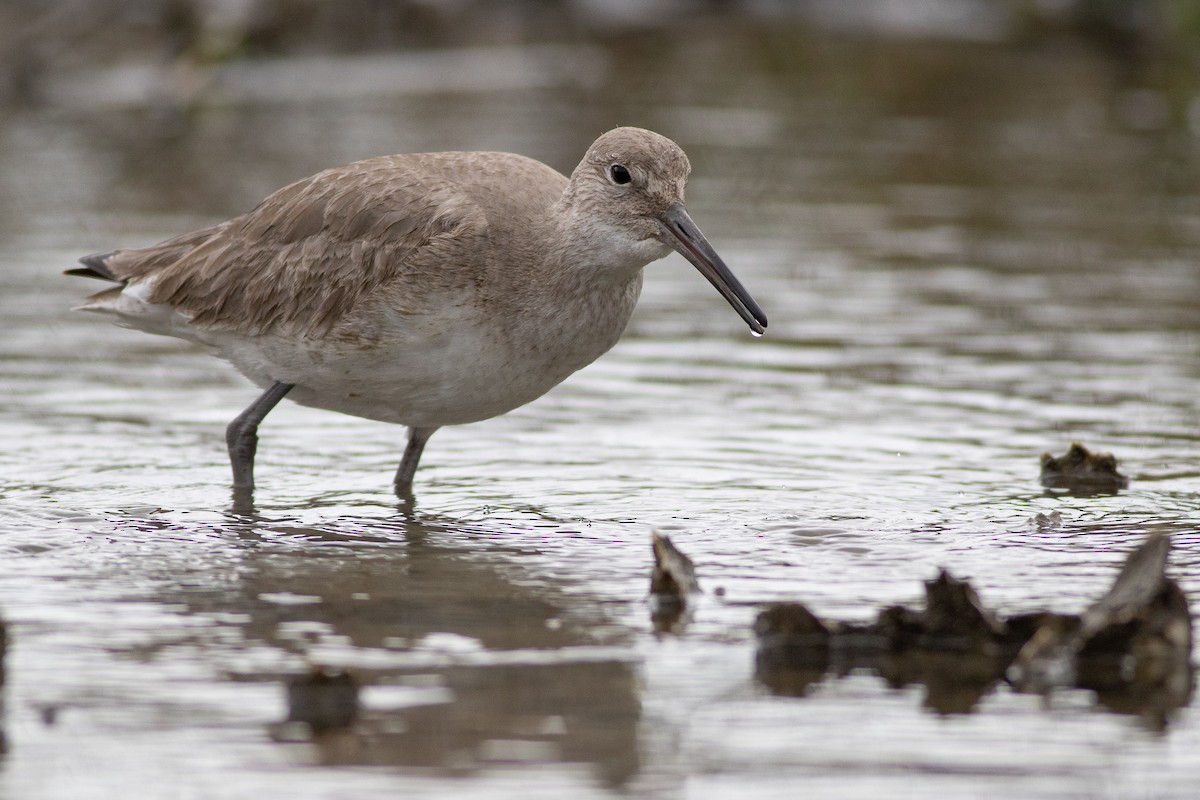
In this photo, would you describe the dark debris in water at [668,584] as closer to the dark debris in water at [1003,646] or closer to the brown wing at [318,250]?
the dark debris in water at [1003,646]

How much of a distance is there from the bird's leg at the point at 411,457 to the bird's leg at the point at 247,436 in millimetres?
644

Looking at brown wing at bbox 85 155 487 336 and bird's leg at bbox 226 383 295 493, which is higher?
brown wing at bbox 85 155 487 336

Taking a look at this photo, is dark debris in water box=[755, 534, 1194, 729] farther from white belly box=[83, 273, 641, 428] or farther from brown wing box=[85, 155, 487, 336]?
brown wing box=[85, 155, 487, 336]

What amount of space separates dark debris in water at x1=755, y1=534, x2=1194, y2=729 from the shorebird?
7.02 ft

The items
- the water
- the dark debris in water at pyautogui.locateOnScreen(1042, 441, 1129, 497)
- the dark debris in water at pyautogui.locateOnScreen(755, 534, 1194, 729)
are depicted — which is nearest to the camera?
the water

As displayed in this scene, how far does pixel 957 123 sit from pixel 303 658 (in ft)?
51.3

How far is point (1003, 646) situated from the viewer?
242 inches

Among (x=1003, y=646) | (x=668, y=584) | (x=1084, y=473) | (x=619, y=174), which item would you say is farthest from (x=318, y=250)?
(x=1003, y=646)

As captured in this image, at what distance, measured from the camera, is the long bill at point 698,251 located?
313 inches

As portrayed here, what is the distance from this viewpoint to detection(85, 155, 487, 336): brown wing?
8.27 meters

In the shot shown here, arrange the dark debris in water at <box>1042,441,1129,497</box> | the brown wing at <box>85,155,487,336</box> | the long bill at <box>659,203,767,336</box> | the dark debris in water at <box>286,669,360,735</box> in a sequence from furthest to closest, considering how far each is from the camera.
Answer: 1. the dark debris in water at <box>1042,441,1129,497</box>
2. the brown wing at <box>85,155,487,336</box>
3. the long bill at <box>659,203,767,336</box>
4. the dark debris in water at <box>286,669,360,735</box>

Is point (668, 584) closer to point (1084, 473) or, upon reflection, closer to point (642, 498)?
point (642, 498)

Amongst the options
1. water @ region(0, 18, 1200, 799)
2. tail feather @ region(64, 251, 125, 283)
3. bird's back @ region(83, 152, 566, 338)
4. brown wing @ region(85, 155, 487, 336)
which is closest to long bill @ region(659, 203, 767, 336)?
bird's back @ region(83, 152, 566, 338)

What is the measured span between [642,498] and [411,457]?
3.88ft
